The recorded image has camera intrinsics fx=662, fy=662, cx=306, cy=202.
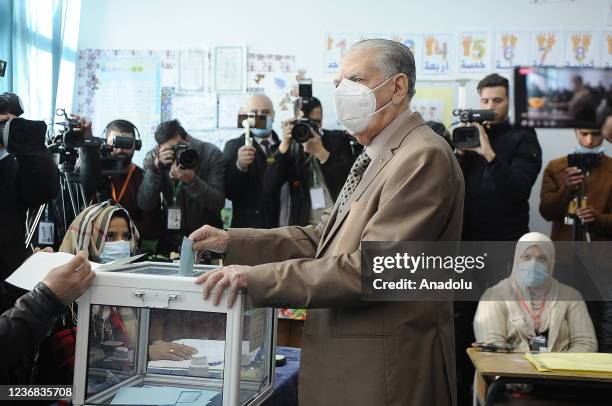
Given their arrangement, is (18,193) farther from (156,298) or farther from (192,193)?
(156,298)

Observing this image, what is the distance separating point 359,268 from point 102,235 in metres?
1.47

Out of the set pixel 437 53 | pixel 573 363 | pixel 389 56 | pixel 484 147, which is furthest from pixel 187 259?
pixel 437 53

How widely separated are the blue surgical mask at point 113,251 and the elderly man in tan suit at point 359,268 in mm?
928

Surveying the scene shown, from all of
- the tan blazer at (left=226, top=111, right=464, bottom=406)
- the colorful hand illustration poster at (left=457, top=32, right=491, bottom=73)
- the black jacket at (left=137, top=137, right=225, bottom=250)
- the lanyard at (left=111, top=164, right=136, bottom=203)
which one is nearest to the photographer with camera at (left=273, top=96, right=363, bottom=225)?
the black jacket at (left=137, top=137, right=225, bottom=250)

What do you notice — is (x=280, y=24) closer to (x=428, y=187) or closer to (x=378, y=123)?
(x=378, y=123)

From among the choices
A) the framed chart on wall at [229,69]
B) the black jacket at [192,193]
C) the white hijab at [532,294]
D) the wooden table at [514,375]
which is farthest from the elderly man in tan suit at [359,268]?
the framed chart on wall at [229,69]

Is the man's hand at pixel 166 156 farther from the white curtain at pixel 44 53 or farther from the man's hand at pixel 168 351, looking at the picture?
the man's hand at pixel 168 351

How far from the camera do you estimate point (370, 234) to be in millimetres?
1578

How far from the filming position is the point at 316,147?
364cm

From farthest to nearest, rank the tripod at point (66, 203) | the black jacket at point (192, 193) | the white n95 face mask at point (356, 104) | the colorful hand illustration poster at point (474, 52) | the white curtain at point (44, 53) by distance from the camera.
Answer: the colorful hand illustration poster at point (474, 52) < the white curtain at point (44, 53) < the black jacket at point (192, 193) < the tripod at point (66, 203) < the white n95 face mask at point (356, 104)

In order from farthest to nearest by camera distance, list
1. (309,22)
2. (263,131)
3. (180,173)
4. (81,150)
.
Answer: (309,22)
(263,131)
(180,173)
(81,150)

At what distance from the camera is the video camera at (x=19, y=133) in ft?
Answer: 7.13

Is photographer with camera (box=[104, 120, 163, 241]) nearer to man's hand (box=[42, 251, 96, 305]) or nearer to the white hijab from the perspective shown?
the white hijab

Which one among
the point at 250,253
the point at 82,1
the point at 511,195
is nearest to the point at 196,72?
the point at 82,1
